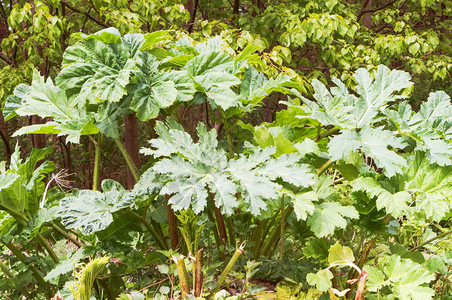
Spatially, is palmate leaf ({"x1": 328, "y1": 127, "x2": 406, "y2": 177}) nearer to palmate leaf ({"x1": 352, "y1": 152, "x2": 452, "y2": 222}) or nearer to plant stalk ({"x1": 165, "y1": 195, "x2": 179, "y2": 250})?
palmate leaf ({"x1": 352, "y1": 152, "x2": 452, "y2": 222})

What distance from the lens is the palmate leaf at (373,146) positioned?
1.38 m

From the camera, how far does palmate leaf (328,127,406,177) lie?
1.38m

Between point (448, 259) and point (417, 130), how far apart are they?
74cm

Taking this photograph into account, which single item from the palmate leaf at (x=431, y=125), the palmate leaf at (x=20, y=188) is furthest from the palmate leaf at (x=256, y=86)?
the palmate leaf at (x=20, y=188)

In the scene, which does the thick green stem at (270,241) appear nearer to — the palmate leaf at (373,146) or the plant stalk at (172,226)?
the plant stalk at (172,226)

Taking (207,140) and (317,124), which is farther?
(317,124)

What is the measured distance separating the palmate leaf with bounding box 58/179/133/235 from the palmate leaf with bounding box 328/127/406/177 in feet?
2.39

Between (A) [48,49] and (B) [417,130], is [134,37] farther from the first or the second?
(A) [48,49]

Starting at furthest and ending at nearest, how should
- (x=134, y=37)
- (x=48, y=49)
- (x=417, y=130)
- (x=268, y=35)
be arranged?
1. (x=268, y=35)
2. (x=48, y=49)
3. (x=134, y=37)
4. (x=417, y=130)

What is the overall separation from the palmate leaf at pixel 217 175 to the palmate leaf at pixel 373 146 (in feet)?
0.43

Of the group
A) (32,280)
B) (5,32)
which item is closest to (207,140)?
(32,280)

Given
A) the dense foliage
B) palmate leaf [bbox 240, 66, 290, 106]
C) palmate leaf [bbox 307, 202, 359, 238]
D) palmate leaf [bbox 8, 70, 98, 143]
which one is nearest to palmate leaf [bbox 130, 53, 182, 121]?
the dense foliage

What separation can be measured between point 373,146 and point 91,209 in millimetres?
975

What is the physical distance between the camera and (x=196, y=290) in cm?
145
